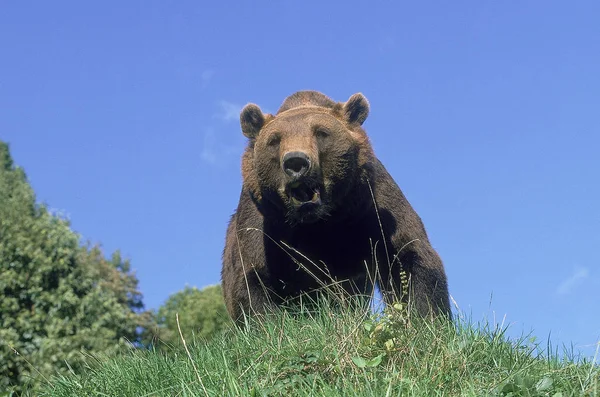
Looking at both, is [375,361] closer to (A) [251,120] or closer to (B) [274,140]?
(B) [274,140]

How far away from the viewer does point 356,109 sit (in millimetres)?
7922

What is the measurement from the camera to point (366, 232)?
24.7ft

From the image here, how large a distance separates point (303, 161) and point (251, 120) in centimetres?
116

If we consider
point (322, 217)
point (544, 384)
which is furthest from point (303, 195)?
point (544, 384)

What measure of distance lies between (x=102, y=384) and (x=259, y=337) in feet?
3.90

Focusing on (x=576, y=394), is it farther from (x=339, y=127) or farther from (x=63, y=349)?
(x=63, y=349)

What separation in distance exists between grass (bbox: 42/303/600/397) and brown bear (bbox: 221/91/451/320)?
1.39 m

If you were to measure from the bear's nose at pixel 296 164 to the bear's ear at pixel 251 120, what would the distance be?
1.04 m

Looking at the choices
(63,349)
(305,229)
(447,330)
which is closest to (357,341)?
(447,330)

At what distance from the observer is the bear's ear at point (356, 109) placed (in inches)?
311

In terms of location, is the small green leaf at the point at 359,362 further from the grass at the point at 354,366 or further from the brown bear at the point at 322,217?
the brown bear at the point at 322,217

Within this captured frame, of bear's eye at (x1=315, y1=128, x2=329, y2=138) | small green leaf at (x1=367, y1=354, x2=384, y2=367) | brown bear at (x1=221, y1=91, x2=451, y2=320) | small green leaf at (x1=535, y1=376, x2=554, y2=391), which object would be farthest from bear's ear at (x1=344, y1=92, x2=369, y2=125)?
small green leaf at (x1=535, y1=376, x2=554, y2=391)

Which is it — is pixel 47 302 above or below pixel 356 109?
above

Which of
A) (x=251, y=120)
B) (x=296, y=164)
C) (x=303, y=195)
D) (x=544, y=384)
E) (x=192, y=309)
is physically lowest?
(x=544, y=384)
